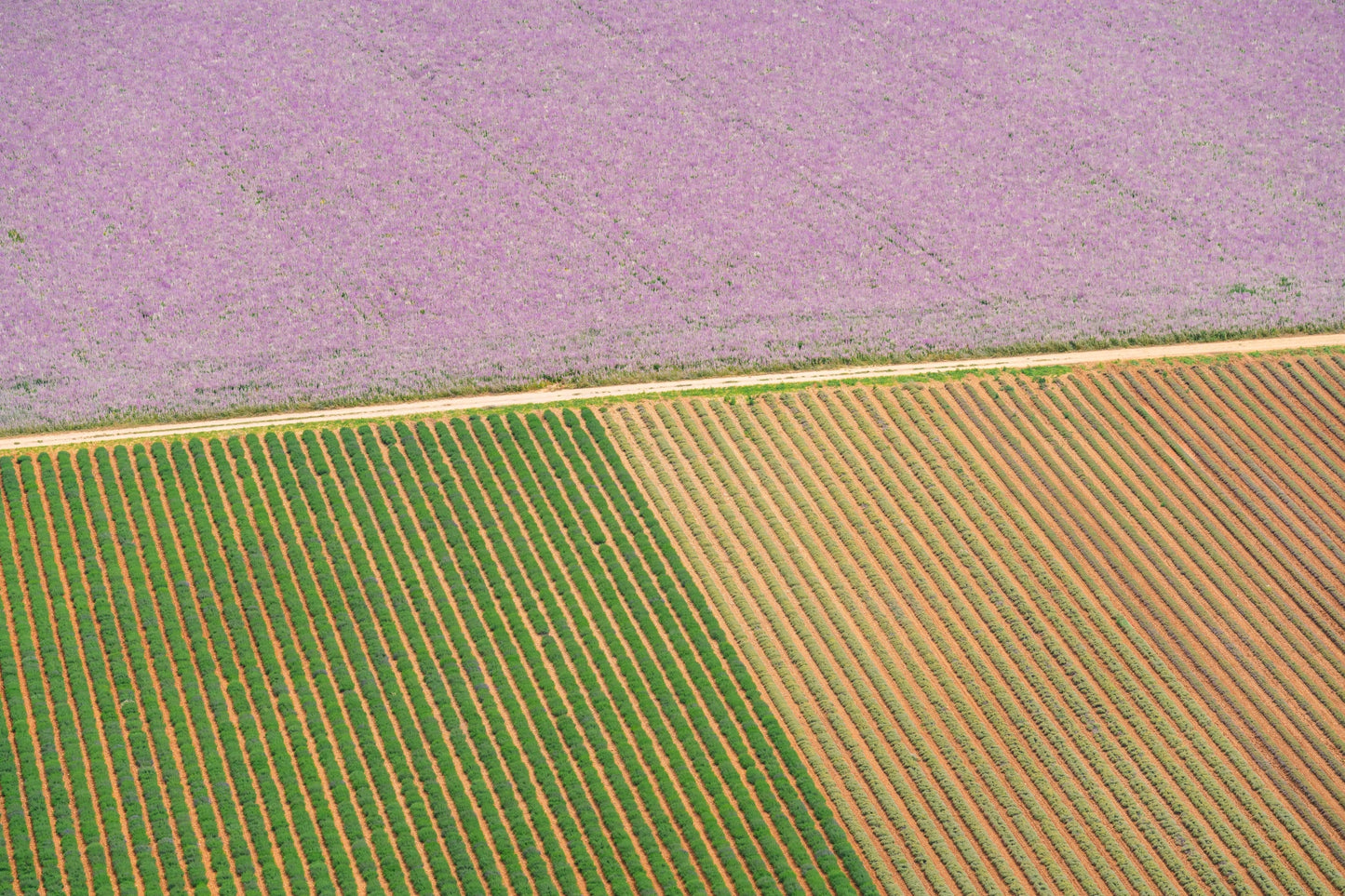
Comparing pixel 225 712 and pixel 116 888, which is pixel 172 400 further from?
pixel 116 888

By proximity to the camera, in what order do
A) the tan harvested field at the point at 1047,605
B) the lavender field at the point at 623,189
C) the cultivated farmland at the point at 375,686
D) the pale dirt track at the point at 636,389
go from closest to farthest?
the cultivated farmland at the point at 375,686, the tan harvested field at the point at 1047,605, the pale dirt track at the point at 636,389, the lavender field at the point at 623,189

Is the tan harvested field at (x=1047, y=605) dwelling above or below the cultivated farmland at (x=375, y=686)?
above

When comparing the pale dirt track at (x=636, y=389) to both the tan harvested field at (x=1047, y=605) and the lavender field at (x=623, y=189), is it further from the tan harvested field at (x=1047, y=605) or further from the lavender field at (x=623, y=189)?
the tan harvested field at (x=1047, y=605)

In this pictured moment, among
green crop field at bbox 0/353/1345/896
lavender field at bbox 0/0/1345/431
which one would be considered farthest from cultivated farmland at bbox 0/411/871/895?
lavender field at bbox 0/0/1345/431

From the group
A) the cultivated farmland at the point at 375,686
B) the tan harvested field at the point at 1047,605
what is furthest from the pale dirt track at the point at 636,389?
the cultivated farmland at the point at 375,686

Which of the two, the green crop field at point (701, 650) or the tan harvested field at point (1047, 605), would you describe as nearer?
the green crop field at point (701, 650)

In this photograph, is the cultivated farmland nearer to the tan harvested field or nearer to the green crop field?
the green crop field

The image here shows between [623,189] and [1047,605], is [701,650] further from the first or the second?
[623,189]
